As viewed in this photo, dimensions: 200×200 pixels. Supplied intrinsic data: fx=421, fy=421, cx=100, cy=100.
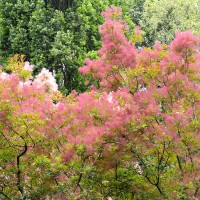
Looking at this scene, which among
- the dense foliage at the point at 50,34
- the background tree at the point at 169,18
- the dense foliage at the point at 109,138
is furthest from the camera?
the background tree at the point at 169,18

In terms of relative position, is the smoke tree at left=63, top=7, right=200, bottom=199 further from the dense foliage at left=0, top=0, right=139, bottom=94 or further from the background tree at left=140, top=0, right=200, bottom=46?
the background tree at left=140, top=0, right=200, bottom=46

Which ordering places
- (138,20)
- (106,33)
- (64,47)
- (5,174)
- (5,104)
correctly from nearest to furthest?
(5,104) → (5,174) → (106,33) → (64,47) → (138,20)

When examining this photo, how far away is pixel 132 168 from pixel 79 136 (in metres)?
1.28

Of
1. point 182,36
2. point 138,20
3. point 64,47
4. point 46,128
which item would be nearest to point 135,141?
point 46,128

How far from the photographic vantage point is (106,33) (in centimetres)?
859

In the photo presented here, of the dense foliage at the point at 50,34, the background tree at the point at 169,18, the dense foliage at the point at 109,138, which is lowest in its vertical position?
the dense foliage at the point at 109,138

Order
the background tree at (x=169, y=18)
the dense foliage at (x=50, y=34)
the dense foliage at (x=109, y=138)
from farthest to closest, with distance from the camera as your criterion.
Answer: the background tree at (x=169, y=18), the dense foliage at (x=50, y=34), the dense foliage at (x=109, y=138)

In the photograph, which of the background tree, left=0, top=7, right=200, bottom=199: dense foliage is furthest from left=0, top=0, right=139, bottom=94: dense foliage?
left=0, top=7, right=200, bottom=199: dense foliage

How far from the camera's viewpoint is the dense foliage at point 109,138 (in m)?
7.14

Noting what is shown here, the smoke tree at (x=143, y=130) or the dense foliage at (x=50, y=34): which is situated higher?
the dense foliage at (x=50, y=34)

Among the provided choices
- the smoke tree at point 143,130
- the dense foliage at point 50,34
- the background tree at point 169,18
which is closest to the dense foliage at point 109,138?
the smoke tree at point 143,130

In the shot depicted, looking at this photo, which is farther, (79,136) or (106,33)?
(106,33)

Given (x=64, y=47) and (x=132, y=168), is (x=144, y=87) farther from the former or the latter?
(x=64, y=47)

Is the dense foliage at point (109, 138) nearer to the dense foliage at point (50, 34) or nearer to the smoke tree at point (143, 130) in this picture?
the smoke tree at point (143, 130)
